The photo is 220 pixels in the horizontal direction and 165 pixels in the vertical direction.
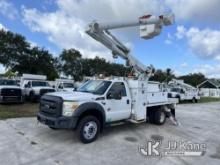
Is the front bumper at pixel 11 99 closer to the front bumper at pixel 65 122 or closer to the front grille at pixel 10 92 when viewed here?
the front grille at pixel 10 92

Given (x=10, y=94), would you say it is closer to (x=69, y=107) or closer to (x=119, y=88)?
(x=119, y=88)

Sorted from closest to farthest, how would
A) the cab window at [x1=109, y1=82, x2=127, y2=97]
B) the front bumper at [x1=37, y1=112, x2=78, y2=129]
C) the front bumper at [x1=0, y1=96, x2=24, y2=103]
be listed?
the front bumper at [x1=37, y1=112, x2=78, y2=129], the cab window at [x1=109, y1=82, x2=127, y2=97], the front bumper at [x1=0, y1=96, x2=24, y2=103]

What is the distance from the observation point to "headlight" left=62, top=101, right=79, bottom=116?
6.51 metres

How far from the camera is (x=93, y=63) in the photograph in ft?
189

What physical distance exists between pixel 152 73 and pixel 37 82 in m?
11.3

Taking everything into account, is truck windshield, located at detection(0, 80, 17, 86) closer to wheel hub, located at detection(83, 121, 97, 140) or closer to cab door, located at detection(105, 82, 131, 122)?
cab door, located at detection(105, 82, 131, 122)

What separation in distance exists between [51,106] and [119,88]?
2.54 meters

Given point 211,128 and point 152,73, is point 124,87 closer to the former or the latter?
point 152,73

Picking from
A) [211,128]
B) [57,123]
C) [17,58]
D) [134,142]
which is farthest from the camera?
[17,58]

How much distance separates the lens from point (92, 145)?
6.72 metres

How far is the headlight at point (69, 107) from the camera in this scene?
651 cm

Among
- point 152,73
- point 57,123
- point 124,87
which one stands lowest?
point 57,123

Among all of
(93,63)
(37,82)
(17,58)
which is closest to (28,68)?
(17,58)

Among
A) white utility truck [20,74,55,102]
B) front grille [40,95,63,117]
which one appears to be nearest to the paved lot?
front grille [40,95,63,117]
